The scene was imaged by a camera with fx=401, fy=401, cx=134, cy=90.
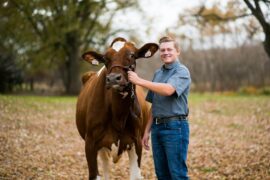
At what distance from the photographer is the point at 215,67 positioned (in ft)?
109

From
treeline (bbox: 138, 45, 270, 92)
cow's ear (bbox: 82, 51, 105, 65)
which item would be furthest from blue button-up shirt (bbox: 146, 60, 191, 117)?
treeline (bbox: 138, 45, 270, 92)

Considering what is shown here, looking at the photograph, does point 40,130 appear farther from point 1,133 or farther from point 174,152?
point 174,152

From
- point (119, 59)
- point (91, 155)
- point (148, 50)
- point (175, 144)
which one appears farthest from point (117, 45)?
point (91, 155)

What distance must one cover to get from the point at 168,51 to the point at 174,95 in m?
0.52

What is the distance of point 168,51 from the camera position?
4734 millimetres

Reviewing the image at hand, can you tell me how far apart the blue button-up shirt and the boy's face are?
8cm

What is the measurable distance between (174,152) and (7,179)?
327 centimetres

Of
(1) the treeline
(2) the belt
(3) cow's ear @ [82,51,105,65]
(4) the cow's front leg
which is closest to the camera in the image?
(2) the belt

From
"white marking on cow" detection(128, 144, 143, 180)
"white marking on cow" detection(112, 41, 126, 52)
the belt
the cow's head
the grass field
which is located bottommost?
the grass field

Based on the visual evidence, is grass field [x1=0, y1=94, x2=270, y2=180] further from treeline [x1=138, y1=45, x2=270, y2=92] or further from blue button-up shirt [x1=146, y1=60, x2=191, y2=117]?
treeline [x1=138, y1=45, x2=270, y2=92]

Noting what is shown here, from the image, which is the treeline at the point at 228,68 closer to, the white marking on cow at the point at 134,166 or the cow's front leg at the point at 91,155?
the white marking on cow at the point at 134,166

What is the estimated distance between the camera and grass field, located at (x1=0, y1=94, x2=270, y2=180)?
7.64 metres

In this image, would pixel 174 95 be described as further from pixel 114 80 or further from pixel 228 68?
pixel 228 68

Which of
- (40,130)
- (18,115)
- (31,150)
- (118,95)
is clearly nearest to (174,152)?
(118,95)
